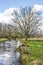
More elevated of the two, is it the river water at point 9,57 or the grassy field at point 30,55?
the grassy field at point 30,55

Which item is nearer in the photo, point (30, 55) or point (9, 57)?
point (30, 55)

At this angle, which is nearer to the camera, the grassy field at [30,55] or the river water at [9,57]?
the grassy field at [30,55]

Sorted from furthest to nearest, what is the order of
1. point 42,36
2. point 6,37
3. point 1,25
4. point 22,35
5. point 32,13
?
point 1,25 < point 6,37 < point 42,36 < point 32,13 < point 22,35

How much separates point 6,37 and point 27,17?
28.7 metres

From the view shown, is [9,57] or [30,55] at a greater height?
[30,55]

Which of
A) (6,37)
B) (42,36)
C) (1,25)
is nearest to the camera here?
(42,36)

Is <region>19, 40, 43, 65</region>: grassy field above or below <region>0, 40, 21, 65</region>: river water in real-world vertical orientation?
above

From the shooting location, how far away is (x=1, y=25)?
5468 inches

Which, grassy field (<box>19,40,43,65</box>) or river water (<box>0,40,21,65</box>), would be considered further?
river water (<box>0,40,21,65</box>)

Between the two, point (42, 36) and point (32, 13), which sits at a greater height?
point (32, 13)

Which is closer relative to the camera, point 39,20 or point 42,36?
point 39,20

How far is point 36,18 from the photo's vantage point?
7869 cm

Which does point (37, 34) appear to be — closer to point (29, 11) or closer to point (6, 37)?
point (29, 11)

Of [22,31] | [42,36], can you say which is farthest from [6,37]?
[22,31]
